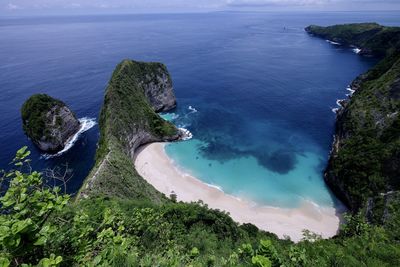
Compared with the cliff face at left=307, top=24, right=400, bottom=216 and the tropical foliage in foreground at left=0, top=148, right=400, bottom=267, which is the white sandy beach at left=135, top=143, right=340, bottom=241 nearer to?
the cliff face at left=307, top=24, right=400, bottom=216

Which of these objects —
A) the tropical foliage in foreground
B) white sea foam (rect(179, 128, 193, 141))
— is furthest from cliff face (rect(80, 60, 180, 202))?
the tropical foliage in foreground

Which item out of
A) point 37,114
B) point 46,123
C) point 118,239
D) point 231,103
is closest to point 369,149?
point 231,103

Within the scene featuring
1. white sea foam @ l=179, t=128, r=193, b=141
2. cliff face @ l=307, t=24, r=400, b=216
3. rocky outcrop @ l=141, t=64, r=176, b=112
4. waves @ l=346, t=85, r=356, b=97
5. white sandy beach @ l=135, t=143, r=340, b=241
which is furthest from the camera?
waves @ l=346, t=85, r=356, b=97

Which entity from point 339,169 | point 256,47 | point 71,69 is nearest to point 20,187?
point 339,169

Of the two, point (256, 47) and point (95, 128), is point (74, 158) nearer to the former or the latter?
point (95, 128)

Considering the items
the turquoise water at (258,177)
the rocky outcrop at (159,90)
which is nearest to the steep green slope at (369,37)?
the turquoise water at (258,177)

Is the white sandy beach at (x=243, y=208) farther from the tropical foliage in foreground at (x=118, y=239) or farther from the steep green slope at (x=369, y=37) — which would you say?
the steep green slope at (x=369, y=37)

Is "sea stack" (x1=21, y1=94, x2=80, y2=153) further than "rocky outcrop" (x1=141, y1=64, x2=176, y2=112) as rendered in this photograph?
No
